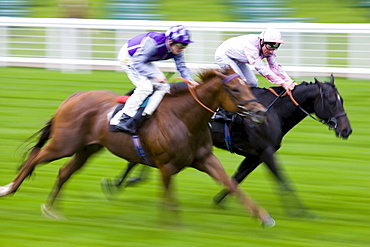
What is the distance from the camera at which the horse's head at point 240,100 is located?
17.1 ft

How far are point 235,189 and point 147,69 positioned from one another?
1.23 m

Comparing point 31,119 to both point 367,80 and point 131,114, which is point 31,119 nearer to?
point 131,114

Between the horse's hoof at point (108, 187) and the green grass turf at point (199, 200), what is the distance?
0.08m

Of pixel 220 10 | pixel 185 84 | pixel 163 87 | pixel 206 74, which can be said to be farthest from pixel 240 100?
pixel 220 10

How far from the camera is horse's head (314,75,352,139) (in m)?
6.08

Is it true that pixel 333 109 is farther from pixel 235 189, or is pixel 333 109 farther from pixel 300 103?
pixel 235 189

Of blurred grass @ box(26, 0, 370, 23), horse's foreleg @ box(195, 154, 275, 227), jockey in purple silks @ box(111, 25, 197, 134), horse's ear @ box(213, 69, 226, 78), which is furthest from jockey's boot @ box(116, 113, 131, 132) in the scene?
blurred grass @ box(26, 0, 370, 23)

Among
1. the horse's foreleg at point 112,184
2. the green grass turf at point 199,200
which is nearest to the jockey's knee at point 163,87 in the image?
the green grass turf at point 199,200

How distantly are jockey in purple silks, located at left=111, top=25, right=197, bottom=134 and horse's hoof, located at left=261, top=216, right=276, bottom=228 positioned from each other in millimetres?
1238

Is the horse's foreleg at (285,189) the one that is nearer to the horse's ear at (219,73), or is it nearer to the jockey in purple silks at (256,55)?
the jockey in purple silks at (256,55)

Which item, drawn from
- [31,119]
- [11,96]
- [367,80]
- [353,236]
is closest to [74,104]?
[353,236]

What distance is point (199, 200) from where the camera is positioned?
6.59 metres

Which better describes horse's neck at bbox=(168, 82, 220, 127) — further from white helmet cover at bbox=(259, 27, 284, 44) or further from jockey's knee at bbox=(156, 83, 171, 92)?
white helmet cover at bbox=(259, 27, 284, 44)

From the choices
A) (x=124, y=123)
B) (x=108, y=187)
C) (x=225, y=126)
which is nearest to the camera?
(x=124, y=123)
